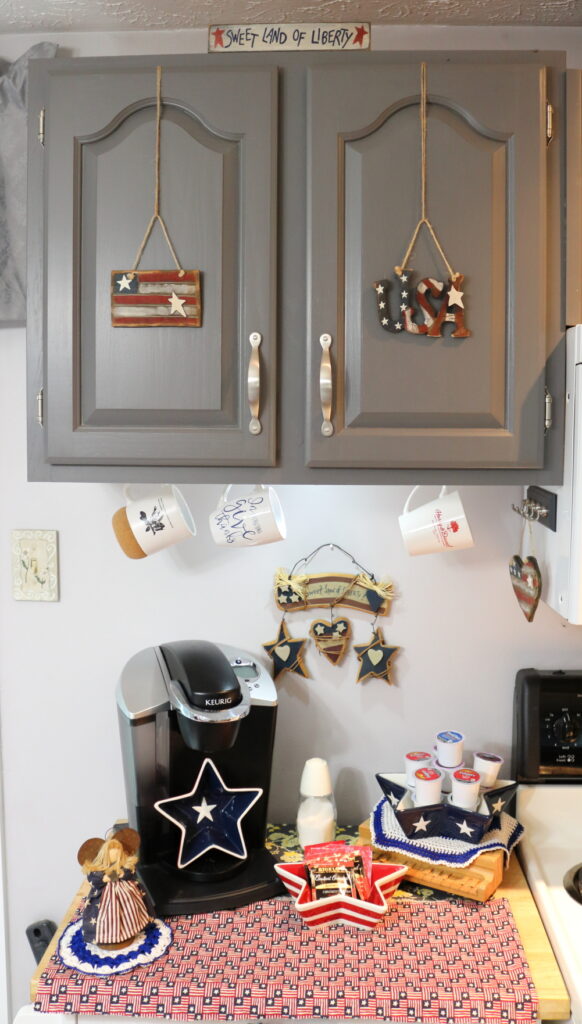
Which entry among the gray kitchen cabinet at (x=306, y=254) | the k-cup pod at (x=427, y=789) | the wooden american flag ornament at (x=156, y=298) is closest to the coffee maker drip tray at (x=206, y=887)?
the k-cup pod at (x=427, y=789)

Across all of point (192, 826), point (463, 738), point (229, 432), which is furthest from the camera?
point (463, 738)

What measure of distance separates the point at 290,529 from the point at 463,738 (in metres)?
0.54

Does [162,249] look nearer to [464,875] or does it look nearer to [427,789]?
[427,789]

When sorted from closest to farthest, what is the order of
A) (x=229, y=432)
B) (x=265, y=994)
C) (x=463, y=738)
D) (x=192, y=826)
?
1. (x=265, y=994)
2. (x=229, y=432)
3. (x=192, y=826)
4. (x=463, y=738)

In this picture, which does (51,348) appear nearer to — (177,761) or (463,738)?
(177,761)

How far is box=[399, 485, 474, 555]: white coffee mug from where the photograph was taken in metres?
1.43

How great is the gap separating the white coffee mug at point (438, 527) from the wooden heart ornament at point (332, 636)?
0.26 m

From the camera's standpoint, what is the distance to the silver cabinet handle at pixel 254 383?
1.26 meters

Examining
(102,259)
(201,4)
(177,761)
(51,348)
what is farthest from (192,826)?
(201,4)

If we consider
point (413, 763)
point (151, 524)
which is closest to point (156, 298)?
point (151, 524)

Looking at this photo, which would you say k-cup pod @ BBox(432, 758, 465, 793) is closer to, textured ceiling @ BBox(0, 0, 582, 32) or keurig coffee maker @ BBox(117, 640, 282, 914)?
keurig coffee maker @ BBox(117, 640, 282, 914)

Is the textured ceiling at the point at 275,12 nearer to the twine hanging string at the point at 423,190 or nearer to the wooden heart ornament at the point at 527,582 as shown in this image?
the twine hanging string at the point at 423,190

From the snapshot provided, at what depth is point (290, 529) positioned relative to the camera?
1.66 m

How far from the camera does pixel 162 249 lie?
50.2 inches
